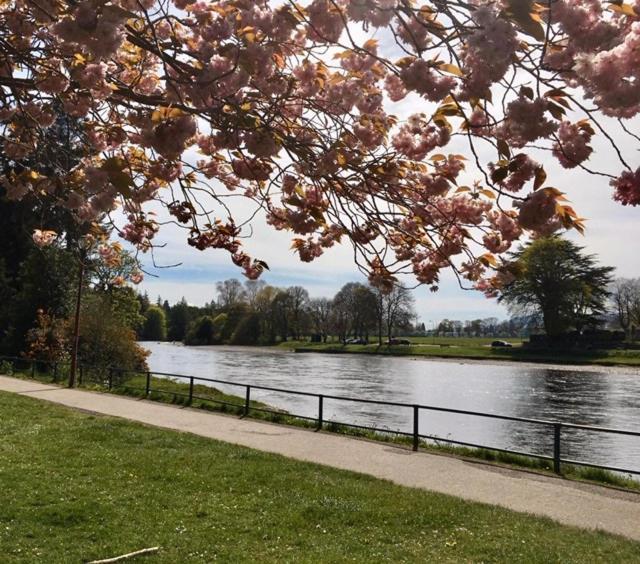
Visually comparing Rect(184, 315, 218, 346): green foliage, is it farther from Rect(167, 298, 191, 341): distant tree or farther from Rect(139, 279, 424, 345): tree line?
Rect(167, 298, 191, 341): distant tree

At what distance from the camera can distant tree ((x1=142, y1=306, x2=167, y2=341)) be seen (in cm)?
12162

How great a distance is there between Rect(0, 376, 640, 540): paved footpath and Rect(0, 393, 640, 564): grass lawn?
2.16ft

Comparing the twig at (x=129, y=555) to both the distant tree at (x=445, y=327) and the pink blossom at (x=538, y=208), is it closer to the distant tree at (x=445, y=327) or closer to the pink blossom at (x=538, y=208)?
the pink blossom at (x=538, y=208)

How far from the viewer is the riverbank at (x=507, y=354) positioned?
2160 inches

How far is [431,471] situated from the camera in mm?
8625

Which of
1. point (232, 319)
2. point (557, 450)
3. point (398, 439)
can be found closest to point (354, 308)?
point (232, 319)

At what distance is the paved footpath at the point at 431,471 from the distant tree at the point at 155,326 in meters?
110

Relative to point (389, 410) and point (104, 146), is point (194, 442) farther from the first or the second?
point (389, 410)

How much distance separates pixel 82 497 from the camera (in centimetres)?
625

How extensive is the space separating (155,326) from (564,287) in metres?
84.3

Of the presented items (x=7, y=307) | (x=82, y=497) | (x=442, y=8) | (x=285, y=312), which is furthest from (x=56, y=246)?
(x=285, y=312)

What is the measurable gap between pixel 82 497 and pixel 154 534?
1388 millimetres

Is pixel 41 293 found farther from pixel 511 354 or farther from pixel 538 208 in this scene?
pixel 511 354

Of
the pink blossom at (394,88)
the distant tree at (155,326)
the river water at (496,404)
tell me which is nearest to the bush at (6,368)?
the river water at (496,404)
